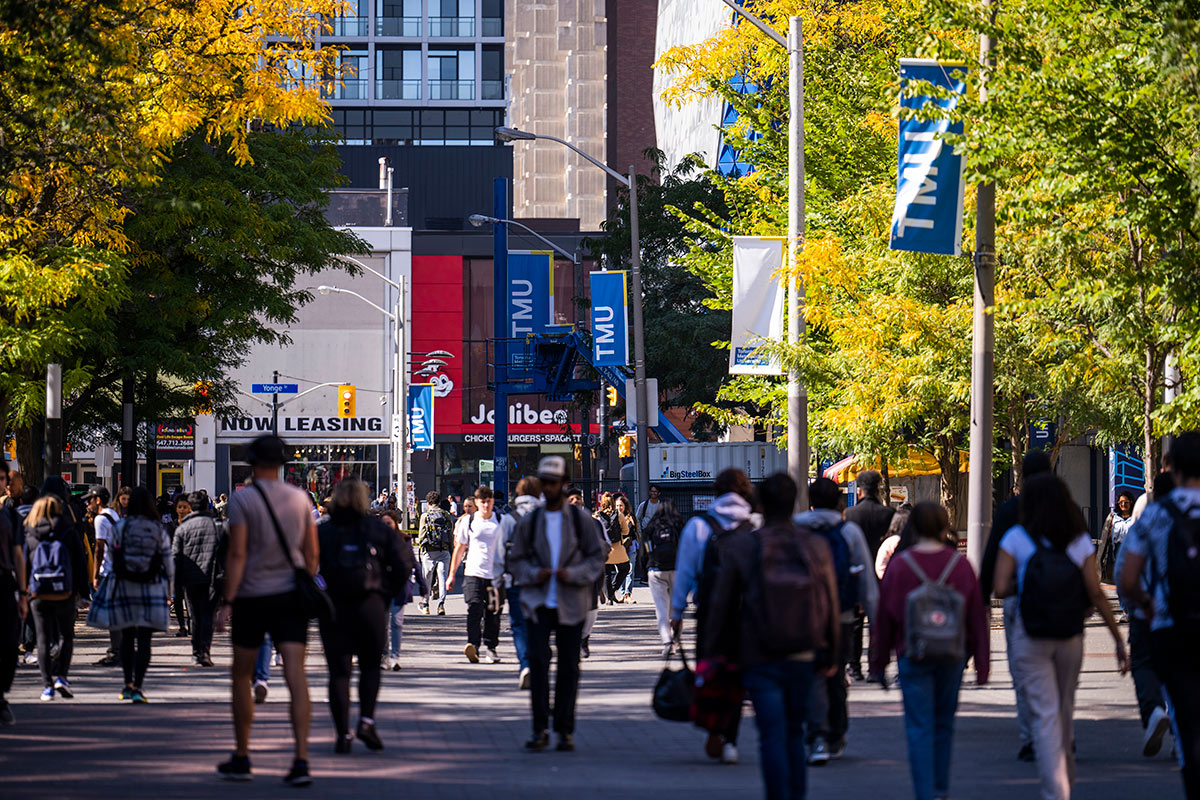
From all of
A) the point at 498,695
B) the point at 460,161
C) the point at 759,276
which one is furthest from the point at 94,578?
the point at 460,161

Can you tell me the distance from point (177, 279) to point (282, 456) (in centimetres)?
1715

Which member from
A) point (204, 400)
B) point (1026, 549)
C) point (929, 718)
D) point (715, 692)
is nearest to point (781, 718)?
point (715, 692)

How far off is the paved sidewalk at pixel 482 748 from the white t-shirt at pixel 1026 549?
4.72 feet

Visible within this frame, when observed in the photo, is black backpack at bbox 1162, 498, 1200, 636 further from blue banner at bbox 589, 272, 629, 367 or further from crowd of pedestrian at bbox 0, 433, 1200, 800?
blue banner at bbox 589, 272, 629, 367

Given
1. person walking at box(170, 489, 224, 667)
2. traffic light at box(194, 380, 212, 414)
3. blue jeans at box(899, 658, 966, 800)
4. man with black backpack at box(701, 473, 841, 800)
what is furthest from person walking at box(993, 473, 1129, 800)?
traffic light at box(194, 380, 212, 414)

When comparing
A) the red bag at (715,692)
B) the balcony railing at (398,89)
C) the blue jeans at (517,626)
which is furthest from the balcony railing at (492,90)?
the red bag at (715,692)

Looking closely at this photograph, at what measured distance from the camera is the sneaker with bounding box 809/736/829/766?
33.2ft

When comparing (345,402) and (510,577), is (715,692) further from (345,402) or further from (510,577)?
(345,402)

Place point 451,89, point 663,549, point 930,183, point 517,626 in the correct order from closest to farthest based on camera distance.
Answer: point 517,626 → point 930,183 → point 663,549 → point 451,89

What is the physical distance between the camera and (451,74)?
8450cm

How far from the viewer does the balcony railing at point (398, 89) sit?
277 feet

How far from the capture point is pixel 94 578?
18953 millimetres

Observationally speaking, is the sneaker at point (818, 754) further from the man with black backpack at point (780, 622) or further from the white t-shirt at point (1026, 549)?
the man with black backpack at point (780, 622)

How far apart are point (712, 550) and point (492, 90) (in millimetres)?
76598
